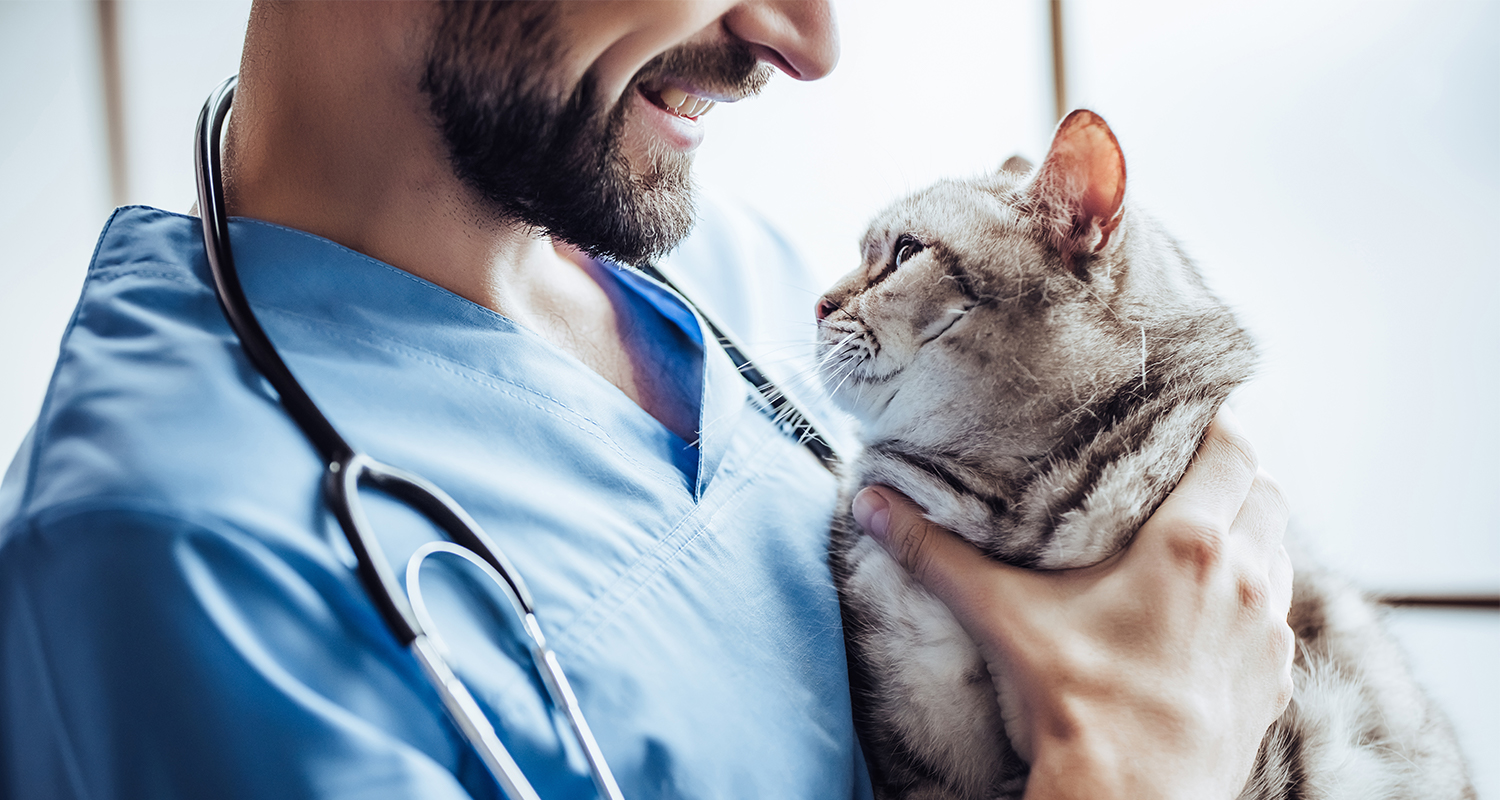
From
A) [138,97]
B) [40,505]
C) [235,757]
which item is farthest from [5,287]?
[235,757]

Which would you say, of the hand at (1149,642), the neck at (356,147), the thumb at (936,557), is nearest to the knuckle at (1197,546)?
the hand at (1149,642)

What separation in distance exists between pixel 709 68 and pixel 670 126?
63mm

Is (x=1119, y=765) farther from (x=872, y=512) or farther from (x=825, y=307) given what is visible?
(x=825, y=307)

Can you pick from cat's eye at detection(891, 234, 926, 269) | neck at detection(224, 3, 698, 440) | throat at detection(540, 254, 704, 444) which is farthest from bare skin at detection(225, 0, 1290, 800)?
cat's eye at detection(891, 234, 926, 269)

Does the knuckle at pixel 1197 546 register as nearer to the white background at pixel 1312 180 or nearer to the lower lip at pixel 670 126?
the white background at pixel 1312 180

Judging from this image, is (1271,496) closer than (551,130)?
No

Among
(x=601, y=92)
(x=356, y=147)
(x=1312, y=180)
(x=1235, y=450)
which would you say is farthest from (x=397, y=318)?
(x=1312, y=180)

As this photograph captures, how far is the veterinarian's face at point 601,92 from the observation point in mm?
610

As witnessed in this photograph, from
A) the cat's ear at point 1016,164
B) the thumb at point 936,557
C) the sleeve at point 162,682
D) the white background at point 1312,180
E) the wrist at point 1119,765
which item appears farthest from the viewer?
the white background at point 1312,180

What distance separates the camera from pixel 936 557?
72cm

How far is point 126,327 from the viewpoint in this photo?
22.3 inches

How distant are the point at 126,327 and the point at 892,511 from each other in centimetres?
65

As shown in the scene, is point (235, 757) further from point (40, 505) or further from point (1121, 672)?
point (1121, 672)

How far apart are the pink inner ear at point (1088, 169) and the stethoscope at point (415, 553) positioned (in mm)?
614
